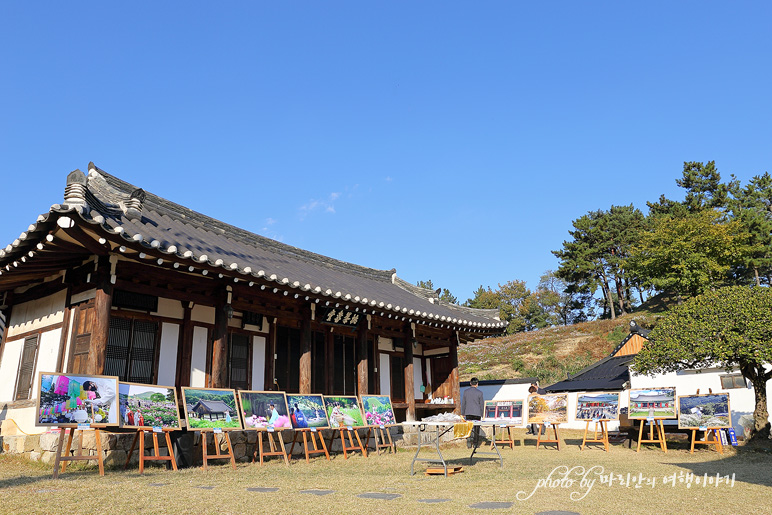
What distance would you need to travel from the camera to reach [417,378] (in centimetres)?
1556

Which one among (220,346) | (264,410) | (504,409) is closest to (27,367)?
(220,346)

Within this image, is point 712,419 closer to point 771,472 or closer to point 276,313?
point 771,472

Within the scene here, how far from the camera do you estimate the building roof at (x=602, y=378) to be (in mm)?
18594

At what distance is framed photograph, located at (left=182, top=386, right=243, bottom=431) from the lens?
25.1 ft

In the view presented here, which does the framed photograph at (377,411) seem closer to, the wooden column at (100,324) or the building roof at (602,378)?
the wooden column at (100,324)

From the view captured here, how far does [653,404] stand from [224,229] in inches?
446

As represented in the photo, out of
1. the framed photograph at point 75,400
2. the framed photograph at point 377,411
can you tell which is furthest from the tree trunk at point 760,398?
the framed photograph at point 75,400

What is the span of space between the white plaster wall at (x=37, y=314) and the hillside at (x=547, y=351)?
26.8 m

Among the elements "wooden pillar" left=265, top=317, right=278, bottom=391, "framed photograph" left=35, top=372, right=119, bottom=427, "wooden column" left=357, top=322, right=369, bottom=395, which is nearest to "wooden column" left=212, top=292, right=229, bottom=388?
"wooden pillar" left=265, top=317, right=278, bottom=391

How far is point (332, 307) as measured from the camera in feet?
37.0

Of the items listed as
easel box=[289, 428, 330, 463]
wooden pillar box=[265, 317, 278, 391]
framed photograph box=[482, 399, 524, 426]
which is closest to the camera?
easel box=[289, 428, 330, 463]

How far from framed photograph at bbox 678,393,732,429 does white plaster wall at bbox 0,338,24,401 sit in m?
13.4

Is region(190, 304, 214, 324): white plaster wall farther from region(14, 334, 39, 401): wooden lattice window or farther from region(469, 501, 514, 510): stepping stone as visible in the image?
region(469, 501, 514, 510): stepping stone

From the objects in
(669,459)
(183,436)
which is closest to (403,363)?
(669,459)
